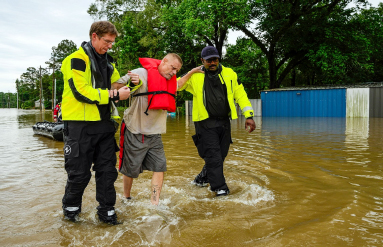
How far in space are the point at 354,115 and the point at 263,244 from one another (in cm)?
2580

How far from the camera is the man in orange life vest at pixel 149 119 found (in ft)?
12.1

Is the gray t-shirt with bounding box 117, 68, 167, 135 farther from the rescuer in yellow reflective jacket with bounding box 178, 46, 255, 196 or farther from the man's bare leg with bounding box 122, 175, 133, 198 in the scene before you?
the rescuer in yellow reflective jacket with bounding box 178, 46, 255, 196

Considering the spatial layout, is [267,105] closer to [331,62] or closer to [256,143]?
[331,62]

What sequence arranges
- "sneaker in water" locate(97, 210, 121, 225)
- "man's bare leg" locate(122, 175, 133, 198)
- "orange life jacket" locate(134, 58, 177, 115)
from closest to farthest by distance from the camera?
"sneaker in water" locate(97, 210, 121, 225)
"orange life jacket" locate(134, 58, 177, 115)
"man's bare leg" locate(122, 175, 133, 198)

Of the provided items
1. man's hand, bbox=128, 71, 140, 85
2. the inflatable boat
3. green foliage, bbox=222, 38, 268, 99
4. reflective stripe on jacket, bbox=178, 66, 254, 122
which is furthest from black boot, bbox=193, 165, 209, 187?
green foliage, bbox=222, 38, 268, 99

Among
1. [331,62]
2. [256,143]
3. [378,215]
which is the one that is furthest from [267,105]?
[378,215]

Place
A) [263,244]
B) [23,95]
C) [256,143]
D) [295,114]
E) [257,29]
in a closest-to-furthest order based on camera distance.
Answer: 1. [263,244]
2. [256,143]
3. [295,114]
4. [257,29]
5. [23,95]

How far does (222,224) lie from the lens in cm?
326

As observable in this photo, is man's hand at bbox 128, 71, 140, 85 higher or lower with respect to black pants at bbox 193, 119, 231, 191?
higher

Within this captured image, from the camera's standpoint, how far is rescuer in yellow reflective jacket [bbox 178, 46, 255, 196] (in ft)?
14.5

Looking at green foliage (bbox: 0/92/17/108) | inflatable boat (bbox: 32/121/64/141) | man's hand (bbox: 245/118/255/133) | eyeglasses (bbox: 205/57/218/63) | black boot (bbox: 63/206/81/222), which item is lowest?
black boot (bbox: 63/206/81/222)

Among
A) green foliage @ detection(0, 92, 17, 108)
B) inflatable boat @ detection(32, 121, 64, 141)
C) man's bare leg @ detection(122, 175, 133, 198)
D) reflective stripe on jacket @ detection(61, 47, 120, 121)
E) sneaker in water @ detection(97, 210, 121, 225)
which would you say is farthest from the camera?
green foliage @ detection(0, 92, 17, 108)

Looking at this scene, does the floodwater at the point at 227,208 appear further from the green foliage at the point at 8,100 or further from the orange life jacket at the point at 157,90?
the green foliage at the point at 8,100

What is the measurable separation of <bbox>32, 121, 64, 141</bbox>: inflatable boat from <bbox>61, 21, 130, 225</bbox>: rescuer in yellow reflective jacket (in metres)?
7.52
